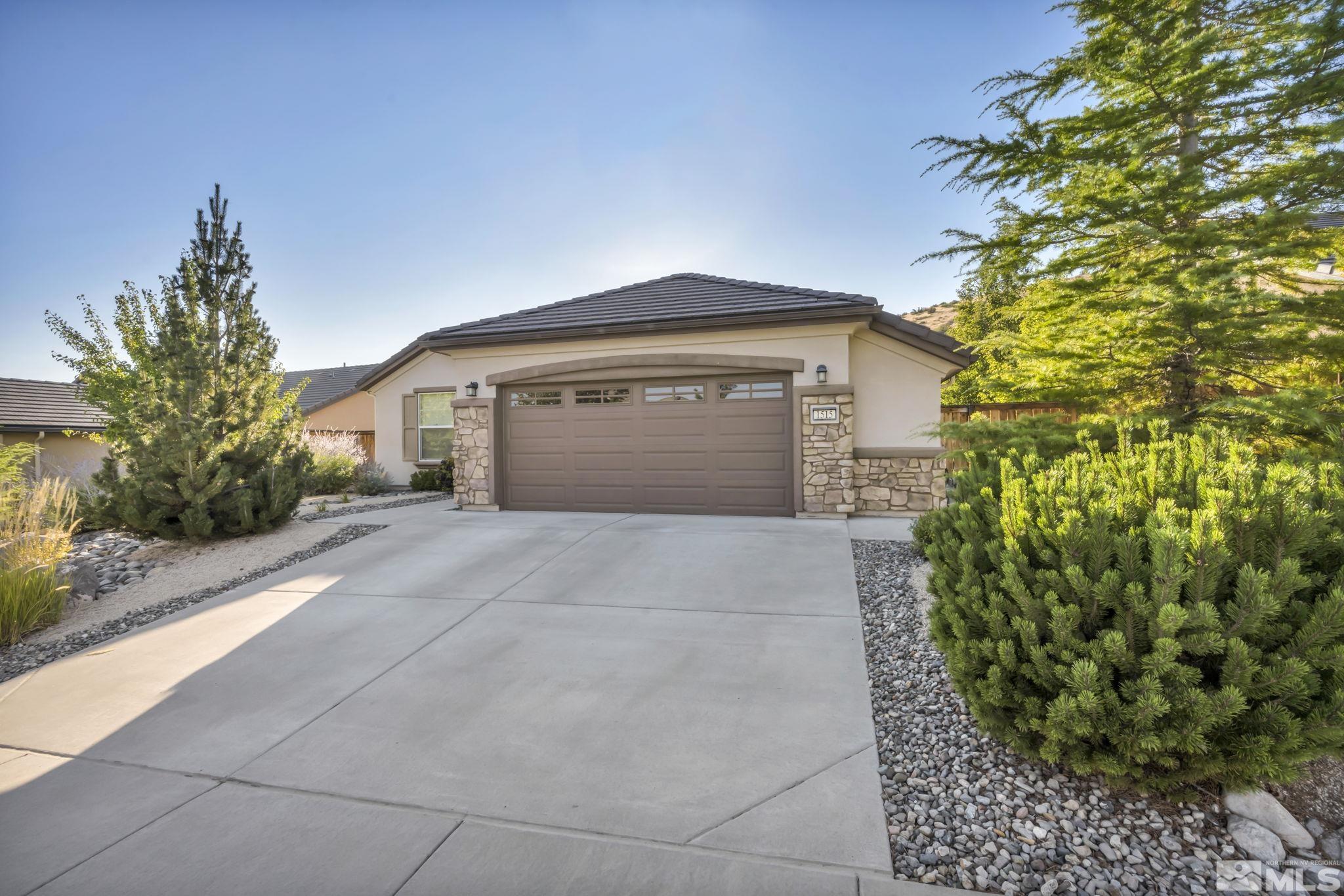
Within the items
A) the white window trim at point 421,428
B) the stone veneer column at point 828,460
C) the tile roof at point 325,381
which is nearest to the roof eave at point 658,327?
the stone veneer column at point 828,460

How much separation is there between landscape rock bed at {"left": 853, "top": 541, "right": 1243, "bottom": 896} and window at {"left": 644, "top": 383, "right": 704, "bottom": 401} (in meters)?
6.73

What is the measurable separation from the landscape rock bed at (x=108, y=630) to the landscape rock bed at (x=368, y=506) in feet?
8.07

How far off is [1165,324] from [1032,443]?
1912 mm

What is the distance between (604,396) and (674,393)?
4.05 ft

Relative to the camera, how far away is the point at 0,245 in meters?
6.21

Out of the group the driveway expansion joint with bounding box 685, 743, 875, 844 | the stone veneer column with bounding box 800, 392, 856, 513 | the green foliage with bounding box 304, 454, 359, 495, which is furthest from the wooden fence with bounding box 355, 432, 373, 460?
the driveway expansion joint with bounding box 685, 743, 875, 844

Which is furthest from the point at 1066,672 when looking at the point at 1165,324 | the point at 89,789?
the point at 1165,324

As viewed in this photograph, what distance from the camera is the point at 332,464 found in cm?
1260

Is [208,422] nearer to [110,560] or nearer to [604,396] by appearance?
[110,560]

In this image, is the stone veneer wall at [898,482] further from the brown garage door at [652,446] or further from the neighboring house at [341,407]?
the neighboring house at [341,407]

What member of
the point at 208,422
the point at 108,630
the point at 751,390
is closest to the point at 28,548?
the point at 108,630

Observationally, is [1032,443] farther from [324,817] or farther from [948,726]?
[324,817]

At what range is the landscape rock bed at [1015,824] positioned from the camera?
2.05 m

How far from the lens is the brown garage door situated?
30.1 ft
